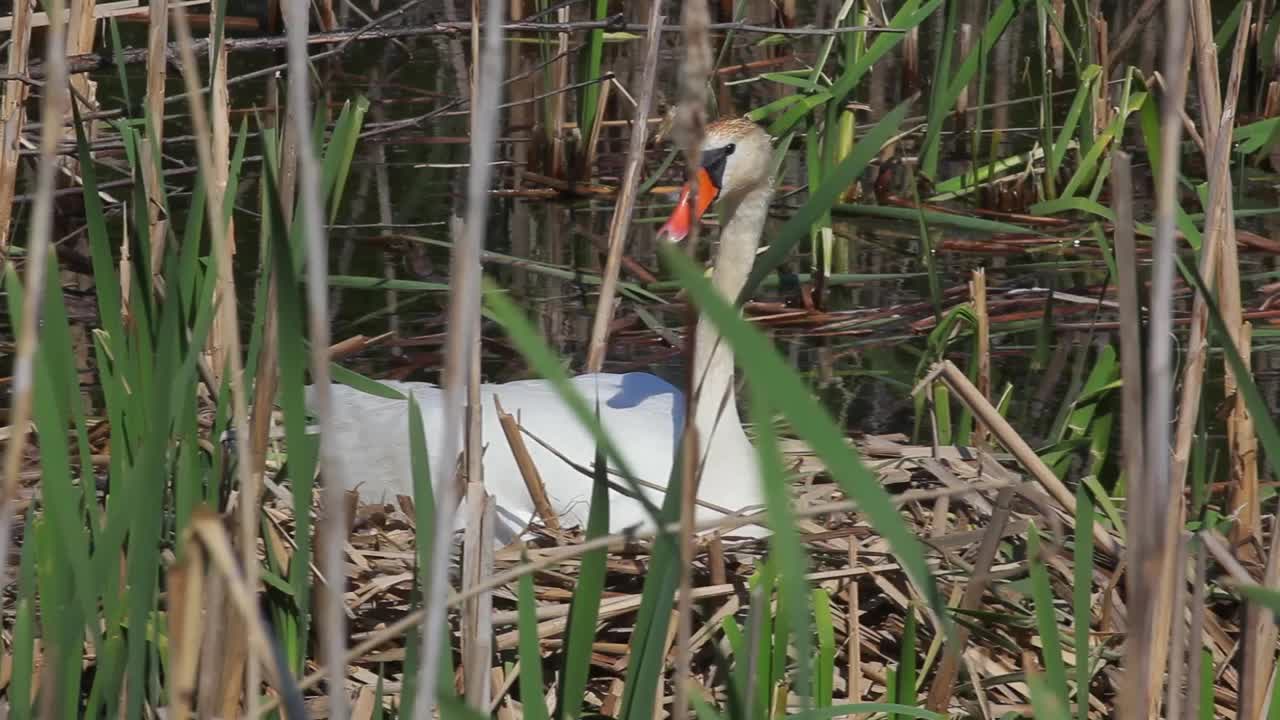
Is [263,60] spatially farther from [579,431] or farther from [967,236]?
[579,431]

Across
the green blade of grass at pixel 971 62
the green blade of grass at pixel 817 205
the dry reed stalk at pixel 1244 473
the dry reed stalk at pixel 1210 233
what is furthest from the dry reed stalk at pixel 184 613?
the green blade of grass at pixel 971 62

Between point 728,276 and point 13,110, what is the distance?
1.31 meters

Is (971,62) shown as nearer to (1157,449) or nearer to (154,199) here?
(154,199)

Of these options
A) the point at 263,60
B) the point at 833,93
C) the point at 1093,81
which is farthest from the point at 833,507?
the point at 263,60

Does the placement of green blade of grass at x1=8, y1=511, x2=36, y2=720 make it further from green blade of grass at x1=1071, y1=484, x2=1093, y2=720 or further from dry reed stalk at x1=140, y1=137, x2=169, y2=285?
green blade of grass at x1=1071, y1=484, x2=1093, y2=720

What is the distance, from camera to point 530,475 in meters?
2.95

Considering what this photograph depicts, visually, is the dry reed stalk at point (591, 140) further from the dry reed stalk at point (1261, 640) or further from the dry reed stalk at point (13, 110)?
the dry reed stalk at point (1261, 640)

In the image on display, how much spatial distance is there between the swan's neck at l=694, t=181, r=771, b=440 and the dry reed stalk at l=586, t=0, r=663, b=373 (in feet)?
0.62

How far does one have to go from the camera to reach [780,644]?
6.69 ft

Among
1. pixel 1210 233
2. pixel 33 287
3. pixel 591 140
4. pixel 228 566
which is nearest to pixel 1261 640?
pixel 1210 233

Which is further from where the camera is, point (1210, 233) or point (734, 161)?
point (734, 161)

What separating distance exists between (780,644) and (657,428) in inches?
48.2

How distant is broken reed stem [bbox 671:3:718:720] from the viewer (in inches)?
40.7

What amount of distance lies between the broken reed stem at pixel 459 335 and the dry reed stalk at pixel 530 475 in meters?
1.51
